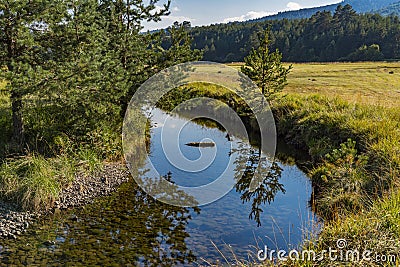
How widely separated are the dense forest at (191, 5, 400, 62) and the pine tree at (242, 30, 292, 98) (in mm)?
44650

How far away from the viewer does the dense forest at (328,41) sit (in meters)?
69.8

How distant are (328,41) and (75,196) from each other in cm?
7464

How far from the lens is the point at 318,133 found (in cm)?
1655

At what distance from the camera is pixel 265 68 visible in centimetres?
2089

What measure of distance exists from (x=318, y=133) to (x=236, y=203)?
22.2 ft

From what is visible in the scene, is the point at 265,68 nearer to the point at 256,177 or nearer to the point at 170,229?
the point at 256,177

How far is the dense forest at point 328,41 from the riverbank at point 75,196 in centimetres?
5483

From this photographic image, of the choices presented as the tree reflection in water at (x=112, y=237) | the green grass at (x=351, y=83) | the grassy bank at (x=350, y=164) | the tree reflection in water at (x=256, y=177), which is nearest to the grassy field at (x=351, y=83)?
the green grass at (x=351, y=83)

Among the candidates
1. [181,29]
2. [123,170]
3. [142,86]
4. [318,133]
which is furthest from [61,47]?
[318,133]

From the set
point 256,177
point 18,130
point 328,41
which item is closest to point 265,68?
point 256,177

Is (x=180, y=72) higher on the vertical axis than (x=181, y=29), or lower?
lower

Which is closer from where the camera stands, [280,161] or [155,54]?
[155,54]

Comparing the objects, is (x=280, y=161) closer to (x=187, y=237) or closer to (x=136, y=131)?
(x=136, y=131)

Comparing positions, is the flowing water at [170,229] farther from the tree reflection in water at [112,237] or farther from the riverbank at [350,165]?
the riverbank at [350,165]
